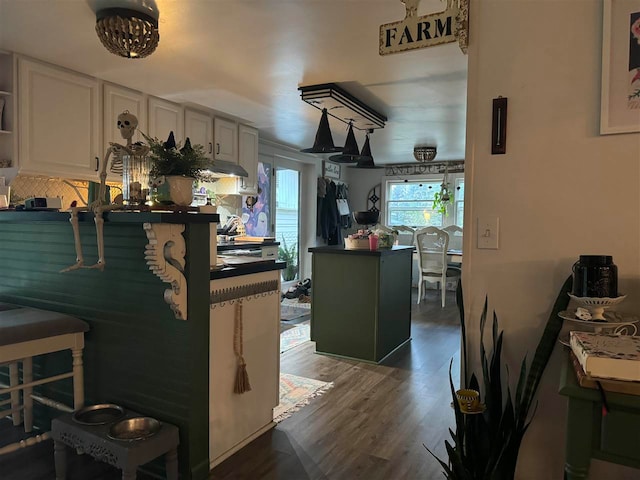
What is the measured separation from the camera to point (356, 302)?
351cm

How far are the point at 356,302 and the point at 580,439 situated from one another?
8.47 feet

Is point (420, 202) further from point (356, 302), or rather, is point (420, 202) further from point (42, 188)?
point (42, 188)

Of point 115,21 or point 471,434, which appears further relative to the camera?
point 115,21

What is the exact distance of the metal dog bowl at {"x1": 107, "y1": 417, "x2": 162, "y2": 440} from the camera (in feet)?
5.54

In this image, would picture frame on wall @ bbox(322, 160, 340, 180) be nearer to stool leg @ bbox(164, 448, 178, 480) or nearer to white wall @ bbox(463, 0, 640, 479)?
white wall @ bbox(463, 0, 640, 479)

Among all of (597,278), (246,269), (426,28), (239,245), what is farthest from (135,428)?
(239,245)

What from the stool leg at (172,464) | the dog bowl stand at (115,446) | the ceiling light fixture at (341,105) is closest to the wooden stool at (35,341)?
the dog bowl stand at (115,446)

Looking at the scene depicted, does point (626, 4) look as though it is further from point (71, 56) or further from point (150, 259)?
point (71, 56)

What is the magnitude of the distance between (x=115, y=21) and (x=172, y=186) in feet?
3.02

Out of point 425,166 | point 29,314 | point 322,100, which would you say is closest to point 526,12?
point 322,100

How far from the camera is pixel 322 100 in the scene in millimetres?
3408

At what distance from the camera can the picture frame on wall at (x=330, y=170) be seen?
714 centimetres

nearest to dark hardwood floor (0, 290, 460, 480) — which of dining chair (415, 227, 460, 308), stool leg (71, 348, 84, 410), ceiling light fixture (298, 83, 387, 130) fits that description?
stool leg (71, 348, 84, 410)

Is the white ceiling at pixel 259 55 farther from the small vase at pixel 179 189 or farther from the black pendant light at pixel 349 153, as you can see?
the small vase at pixel 179 189
